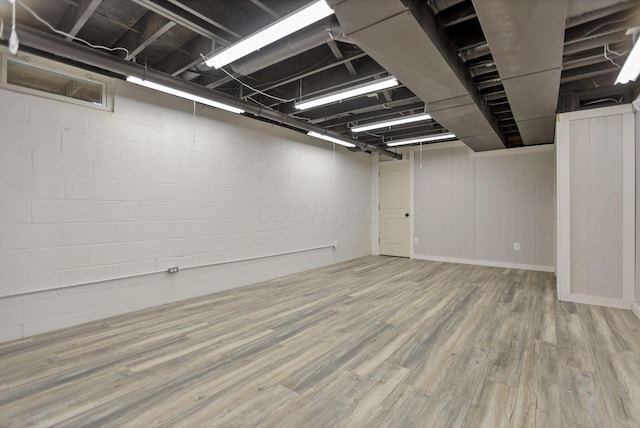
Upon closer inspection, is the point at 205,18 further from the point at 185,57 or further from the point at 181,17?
the point at 185,57

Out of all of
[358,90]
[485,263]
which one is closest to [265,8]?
[358,90]

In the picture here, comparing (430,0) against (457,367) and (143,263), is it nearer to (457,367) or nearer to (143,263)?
(457,367)

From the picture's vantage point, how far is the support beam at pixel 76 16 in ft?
7.42

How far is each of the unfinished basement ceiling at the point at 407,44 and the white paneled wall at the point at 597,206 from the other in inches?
13.2

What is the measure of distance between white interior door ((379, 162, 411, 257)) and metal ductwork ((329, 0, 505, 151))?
350 cm

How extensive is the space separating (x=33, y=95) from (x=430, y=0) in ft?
11.9

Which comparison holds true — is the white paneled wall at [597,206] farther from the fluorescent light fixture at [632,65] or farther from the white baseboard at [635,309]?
the fluorescent light fixture at [632,65]

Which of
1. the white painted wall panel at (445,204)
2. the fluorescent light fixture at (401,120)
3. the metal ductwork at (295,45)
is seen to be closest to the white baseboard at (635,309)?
the white painted wall panel at (445,204)

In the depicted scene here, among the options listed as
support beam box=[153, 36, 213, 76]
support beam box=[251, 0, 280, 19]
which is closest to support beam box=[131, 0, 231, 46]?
support beam box=[153, 36, 213, 76]

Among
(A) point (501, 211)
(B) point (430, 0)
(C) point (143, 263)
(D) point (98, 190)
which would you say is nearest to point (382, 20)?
(B) point (430, 0)

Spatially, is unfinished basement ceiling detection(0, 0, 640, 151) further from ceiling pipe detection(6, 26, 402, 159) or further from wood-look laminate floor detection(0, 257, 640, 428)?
wood-look laminate floor detection(0, 257, 640, 428)

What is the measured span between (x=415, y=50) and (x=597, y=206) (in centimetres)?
328

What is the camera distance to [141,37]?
2766 millimetres

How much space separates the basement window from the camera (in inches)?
107
